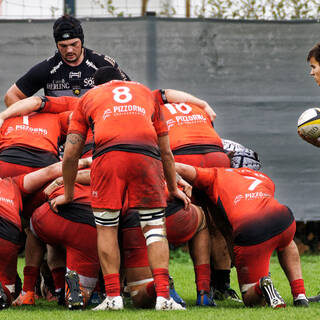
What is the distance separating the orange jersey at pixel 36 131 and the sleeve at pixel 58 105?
5 cm

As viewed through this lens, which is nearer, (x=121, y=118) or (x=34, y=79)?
(x=121, y=118)

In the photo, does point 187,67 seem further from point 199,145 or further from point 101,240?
point 101,240

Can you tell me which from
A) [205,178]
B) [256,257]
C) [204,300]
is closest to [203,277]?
[204,300]

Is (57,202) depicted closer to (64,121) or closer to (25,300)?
(25,300)

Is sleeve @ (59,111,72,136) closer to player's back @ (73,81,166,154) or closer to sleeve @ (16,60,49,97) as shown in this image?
sleeve @ (16,60,49,97)

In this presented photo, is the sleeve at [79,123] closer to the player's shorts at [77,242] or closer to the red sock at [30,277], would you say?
the player's shorts at [77,242]

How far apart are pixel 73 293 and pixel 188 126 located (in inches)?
75.0

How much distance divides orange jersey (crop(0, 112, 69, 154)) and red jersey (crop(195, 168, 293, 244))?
1.33 meters

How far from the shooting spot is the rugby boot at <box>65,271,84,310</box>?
17.4ft

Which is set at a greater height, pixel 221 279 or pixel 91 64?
pixel 91 64

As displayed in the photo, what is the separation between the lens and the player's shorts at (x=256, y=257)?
5.47m

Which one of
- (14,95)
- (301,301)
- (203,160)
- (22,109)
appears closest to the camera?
(301,301)

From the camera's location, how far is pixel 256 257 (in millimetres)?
5477

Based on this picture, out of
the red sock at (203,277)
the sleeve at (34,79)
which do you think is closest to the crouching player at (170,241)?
the red sock at (203,277)
